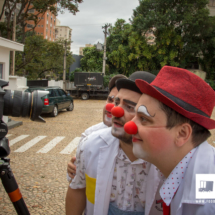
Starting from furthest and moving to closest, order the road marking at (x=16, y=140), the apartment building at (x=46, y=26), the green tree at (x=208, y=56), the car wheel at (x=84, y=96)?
the apartment building at (x=46, y=26) < the green tree at (x=208, y=56) < the car wheel at (x=84, y=96) < the road marking at (x=16, y=140)

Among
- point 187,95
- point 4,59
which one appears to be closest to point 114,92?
point 187,95

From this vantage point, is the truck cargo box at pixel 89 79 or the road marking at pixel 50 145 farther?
the truck cargo box at pixel 89 79

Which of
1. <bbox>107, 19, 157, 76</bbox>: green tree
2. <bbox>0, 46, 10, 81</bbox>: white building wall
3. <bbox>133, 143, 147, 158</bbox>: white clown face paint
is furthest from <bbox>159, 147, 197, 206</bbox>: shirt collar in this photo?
<bbox>107, 19, 157, 76</bbox>: green tree

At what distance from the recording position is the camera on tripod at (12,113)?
2029 mm

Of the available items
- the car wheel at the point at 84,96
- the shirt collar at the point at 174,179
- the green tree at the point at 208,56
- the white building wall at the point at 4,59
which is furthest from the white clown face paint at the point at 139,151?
the green tree at the point at 208,56

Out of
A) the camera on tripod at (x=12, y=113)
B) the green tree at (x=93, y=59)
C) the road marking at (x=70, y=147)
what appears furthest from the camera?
the green tree at (x=93, y=59)

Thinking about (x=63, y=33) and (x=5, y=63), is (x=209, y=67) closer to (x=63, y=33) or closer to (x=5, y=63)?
(x=5, y=63)

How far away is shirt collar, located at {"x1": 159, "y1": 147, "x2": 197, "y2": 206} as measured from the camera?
1075mm

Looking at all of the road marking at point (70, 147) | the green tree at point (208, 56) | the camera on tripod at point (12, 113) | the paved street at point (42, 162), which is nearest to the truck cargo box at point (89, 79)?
the paved street at point (42, 162)

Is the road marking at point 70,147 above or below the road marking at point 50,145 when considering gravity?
above

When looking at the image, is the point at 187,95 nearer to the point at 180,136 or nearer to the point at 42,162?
the point at 180,136

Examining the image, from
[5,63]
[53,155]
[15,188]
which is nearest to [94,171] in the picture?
[15,188]

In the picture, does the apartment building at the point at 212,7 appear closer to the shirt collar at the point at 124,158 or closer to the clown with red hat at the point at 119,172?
the clown with red hat at the point at 119,172

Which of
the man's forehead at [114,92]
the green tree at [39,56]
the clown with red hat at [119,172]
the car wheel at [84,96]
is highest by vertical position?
the green tree at [39,56]
